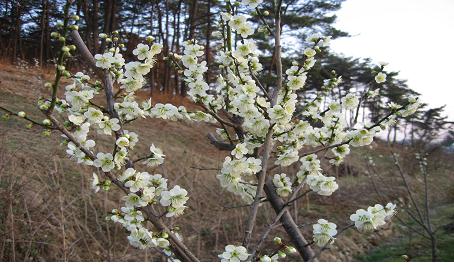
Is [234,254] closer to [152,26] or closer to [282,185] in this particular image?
[282,185]

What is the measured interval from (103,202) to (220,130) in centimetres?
265

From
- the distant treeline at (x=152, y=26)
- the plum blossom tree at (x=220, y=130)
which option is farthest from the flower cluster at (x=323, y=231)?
the distant treeline at (x=152, y=26)

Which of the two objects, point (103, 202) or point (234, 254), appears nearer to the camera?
point (234, 254)

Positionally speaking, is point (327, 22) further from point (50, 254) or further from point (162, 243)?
point (162, 243)

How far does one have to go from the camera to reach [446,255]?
433cm

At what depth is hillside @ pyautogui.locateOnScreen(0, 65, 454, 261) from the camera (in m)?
2.73

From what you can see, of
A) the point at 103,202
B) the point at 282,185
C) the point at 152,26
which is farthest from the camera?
the point at 152,26

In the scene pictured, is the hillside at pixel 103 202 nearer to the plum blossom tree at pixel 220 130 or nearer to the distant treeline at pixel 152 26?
the plum blossom tree at pixel 220 130

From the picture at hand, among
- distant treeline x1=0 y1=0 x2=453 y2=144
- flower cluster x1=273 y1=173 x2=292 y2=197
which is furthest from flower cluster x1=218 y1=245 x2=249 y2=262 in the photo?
distant treeline x1=0 y1=0 x2=453 y2=144

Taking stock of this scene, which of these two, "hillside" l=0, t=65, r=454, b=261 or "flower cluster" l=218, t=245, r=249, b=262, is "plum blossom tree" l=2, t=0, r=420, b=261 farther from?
"hillside" l=0, t=65, r=454, b=261

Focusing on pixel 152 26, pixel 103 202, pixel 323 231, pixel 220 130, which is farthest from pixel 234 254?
pixel 152 26

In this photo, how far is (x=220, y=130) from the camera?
1.92 m

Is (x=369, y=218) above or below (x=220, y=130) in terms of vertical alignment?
below

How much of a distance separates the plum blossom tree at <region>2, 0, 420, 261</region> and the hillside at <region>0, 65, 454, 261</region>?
0.59ft
